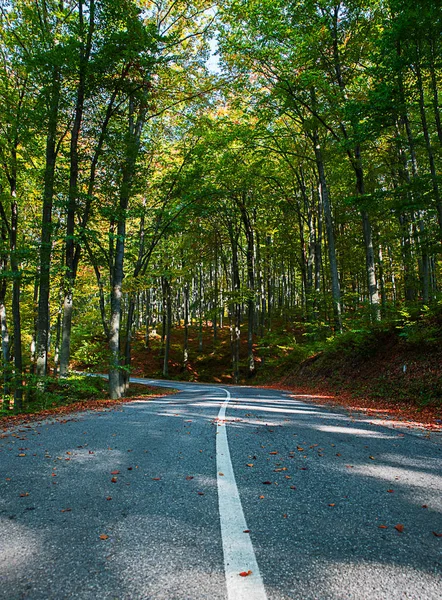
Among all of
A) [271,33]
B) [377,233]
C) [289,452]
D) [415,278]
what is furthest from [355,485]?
[377,233]

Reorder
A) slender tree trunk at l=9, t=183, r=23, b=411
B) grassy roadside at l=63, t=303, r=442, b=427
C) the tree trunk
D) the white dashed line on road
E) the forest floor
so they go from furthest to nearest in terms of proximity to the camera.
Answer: the tree trunk, slender tree trunk at l=9, t=183, r=23, b=411, grassy roadside at l=63, t=303, r=442, b=427, the forest floor, the white dashed line on road

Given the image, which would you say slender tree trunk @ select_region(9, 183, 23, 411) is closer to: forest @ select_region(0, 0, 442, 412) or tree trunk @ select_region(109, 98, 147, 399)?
forest @ select_region(0, 0, 442, 412)

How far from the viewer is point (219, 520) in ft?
7.55

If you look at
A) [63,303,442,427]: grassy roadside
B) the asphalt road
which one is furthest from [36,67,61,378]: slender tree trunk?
the asphalt road

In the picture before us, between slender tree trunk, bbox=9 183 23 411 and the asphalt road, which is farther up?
slender tree trunk, bbox=9 183 23 411

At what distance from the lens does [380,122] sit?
35.0 ft

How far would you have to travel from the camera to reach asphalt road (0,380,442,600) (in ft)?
5.41

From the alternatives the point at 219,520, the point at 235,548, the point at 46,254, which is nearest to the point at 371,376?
the point at 219,520

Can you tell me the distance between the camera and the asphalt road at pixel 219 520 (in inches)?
65.0

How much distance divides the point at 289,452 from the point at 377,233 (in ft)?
77.9

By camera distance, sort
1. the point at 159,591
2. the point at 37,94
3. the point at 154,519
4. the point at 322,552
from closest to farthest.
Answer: the point at 159,591, the point at 322,552, the point at 154,519, the point at 37,94

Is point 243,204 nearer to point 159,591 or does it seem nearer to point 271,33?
point 271,33

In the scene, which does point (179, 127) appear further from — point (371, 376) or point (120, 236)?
point (371, 376)

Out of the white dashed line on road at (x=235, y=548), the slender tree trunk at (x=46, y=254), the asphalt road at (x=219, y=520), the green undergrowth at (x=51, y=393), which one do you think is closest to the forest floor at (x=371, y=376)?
the asphalt road at (x=219, y=520)
